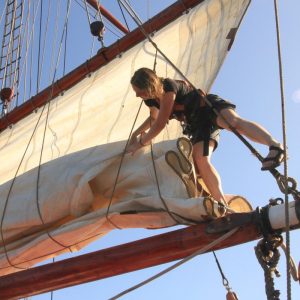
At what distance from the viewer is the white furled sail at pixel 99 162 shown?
3221 mm

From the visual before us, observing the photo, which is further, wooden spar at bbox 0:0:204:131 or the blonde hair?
wooden spar at bbox 0:0:204:131

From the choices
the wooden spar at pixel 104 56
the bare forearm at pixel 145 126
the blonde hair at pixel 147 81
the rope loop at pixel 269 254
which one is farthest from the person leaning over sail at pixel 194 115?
the wooden spar at pixel 104 56

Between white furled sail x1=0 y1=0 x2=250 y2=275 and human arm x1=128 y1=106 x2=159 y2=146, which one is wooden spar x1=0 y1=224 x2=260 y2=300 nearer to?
white furled sail x1=0 y1=0 x2=250 y2=275

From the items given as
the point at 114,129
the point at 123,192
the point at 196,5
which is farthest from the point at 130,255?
the point at 196,5

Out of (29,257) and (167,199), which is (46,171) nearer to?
(29,257)

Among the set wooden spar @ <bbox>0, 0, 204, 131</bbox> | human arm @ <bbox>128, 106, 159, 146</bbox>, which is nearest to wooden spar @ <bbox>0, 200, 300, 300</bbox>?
human arm @ <bbox>128, 106, 159, 146</bbox>

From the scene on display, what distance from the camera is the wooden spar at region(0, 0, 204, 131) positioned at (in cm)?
528

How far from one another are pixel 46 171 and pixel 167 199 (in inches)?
42.3

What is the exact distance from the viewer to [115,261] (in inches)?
119

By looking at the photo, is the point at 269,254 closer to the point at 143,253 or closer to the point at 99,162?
the point at 143,253

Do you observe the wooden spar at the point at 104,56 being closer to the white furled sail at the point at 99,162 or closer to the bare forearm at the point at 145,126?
the white furled sail at the point at 99,162

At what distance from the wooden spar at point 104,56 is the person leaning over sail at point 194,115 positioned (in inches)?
78.8

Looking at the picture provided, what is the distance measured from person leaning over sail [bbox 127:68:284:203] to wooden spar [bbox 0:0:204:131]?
6.56ft

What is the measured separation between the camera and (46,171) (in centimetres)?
383
